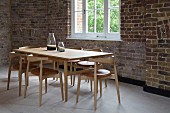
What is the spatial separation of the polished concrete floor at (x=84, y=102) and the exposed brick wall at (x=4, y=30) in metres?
2.78

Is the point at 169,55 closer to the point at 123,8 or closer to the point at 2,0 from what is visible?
the point at 123,8

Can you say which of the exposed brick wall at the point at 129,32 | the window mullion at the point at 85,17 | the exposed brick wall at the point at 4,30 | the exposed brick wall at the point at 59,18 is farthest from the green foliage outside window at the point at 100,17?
the exposed brick wall at the point at 4,30

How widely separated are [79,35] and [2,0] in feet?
8.80

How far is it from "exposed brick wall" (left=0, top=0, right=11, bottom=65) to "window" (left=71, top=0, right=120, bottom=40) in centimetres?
219

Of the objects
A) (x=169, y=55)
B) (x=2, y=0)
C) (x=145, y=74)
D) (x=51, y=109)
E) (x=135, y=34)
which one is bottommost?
(x=51, y=109)

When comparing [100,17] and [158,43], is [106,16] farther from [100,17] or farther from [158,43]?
[158,43]

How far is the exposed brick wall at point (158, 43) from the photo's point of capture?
394cm

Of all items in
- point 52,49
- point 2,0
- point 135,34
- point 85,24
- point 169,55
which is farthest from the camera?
point 2,0

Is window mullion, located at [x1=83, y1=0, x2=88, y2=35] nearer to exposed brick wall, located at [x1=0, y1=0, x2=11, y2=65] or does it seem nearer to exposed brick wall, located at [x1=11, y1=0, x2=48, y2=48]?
exposed brick wall, located at [x1=11, y1=0, x2=48, y2=48]

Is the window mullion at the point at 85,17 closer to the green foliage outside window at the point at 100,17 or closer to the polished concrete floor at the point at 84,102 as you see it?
the green foliage outside window at the point at 100,17

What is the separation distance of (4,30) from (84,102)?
452cm

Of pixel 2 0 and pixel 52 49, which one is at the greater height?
pixel 2 0

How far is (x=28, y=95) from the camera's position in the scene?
4.09 meters

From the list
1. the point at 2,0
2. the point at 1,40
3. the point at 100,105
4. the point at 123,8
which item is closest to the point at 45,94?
the point at 100,105
